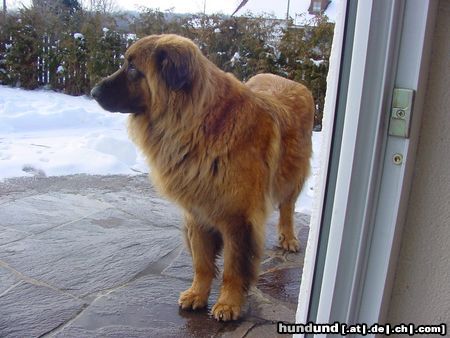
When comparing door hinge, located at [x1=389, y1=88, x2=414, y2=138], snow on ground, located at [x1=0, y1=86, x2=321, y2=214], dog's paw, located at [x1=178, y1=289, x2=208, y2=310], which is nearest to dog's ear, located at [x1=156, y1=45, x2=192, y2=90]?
dog's paw, located at [x1=178, y1=289, x2=208, y2=310]

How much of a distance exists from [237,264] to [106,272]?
966mm

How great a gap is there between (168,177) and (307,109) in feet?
4.07

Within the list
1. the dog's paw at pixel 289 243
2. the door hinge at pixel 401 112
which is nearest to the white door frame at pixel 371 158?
the door hinge at pixel 401 112

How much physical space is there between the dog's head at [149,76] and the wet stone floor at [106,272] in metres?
1.07

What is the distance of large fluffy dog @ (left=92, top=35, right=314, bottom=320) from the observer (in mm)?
2377

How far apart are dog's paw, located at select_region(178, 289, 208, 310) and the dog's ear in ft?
3.67

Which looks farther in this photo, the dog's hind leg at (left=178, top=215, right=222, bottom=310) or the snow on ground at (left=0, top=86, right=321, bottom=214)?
the snow on ground at (left=0, top=86, right=321, bottom=214)

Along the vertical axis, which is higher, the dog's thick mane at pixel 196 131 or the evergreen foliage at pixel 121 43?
the evergreen foliage at pixel 121 43

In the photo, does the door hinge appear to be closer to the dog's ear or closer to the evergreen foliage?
the dog's ear

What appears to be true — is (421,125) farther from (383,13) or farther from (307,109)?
(307,109)

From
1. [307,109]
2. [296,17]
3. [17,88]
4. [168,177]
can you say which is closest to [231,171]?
[168,177]

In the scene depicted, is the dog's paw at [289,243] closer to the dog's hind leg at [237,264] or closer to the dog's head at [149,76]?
the dog's hind leg at [237,264]

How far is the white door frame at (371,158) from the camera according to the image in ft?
3.14

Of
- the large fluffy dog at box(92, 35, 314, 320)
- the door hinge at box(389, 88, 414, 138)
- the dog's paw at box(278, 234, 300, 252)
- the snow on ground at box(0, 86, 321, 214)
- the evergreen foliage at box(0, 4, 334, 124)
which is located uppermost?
the evergreen foliage at box(0, 4, 334, 124)
